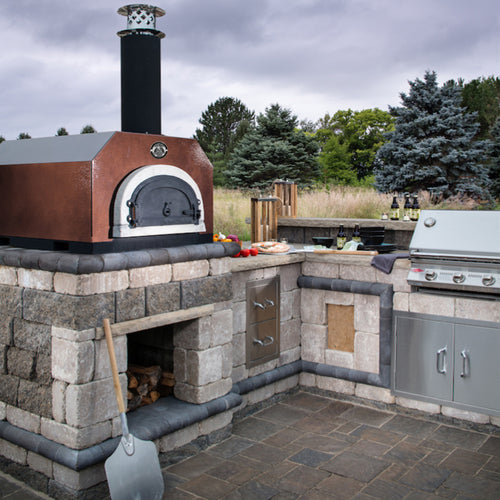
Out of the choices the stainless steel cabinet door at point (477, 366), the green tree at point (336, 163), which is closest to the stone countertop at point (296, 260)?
the stainless steel cabinet door at point (477, 366)

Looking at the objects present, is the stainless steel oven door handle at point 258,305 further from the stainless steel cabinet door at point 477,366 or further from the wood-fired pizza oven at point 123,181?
the stainless steel cabinet door at point 477,366

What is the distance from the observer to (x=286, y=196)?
7.21 m

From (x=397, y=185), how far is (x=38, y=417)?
53.4 ft

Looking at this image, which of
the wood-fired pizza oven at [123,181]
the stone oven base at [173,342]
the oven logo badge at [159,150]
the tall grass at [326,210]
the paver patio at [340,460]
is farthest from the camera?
the tall grass at [326,210]

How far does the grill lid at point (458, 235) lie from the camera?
4.51 metres

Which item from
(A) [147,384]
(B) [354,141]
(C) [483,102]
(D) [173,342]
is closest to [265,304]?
(D) [173,342]

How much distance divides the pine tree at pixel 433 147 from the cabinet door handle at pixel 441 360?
45.4 ft

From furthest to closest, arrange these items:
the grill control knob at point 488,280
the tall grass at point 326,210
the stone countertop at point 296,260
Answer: the tall grass at point 326,210, the stone countertop at point 296,260, the grill control knob at point 488,280

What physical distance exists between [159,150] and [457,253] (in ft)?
8.00

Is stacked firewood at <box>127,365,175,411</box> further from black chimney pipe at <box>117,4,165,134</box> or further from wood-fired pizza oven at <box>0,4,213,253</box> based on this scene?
black chimney pipe at <box>117,4,165,134</box>

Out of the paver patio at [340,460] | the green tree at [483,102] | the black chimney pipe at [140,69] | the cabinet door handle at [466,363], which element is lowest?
the paver patio at [340,460]

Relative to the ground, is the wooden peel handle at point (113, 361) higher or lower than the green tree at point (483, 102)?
lower

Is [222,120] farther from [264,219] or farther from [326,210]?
[264,219]

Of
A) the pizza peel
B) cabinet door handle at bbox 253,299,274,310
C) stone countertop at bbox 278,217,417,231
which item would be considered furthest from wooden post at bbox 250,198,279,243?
the pizza peel
